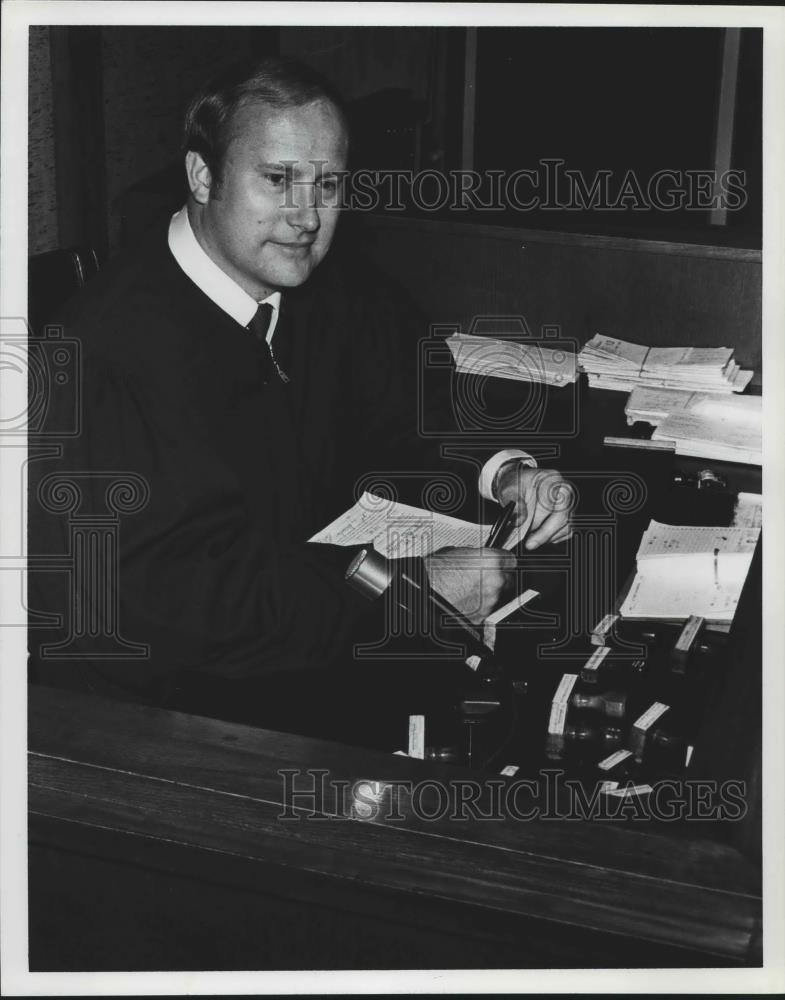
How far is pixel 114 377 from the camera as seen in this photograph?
190 centimetres

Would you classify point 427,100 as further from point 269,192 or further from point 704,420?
point 269,192

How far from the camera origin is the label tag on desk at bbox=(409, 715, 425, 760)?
4.59ft

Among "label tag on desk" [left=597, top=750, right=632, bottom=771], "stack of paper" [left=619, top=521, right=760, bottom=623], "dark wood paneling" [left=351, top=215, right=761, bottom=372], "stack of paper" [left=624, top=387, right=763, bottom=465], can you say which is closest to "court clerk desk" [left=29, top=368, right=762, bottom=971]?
"label tag on desk" [left=597, top=750, right=632, bottom=771]

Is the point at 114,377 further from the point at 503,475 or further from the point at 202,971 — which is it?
the point at 202,971

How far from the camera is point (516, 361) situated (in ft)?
9.53

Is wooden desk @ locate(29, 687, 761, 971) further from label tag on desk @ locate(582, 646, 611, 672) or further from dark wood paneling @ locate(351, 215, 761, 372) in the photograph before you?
dark wood paneling @ locate(351, 215, 761, 372)

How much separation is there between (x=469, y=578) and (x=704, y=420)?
1.01m

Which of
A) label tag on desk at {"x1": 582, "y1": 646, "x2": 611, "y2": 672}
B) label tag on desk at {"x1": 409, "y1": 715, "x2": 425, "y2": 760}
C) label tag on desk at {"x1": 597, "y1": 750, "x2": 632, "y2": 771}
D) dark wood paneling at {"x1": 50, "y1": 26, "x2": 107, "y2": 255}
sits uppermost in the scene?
dark wood paneling at {"x1": 50, "y1": 26, "x2": 107, "y2": 255}

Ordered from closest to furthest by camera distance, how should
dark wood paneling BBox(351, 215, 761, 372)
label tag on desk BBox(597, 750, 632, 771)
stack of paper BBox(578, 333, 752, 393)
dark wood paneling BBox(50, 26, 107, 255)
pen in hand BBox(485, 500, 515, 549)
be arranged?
label tag on desk BBox(597, 750, 632, 771), pen in hand BBox(485, 500, 515, 549), stack of paper BBox(578, 333, 752, 393), dark wood paneling BBox(351, 215, 761, 372), dark wood paneling BBox(50, 26, 107, 255)

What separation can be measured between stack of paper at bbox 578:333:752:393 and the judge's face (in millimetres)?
997

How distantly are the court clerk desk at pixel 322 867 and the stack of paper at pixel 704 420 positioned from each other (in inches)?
51.6

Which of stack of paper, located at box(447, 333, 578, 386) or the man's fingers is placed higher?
stack of paper, located at box(447, 333, 578, 386)

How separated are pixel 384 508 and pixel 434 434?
35 cm
